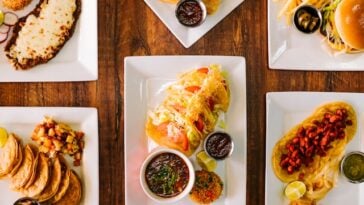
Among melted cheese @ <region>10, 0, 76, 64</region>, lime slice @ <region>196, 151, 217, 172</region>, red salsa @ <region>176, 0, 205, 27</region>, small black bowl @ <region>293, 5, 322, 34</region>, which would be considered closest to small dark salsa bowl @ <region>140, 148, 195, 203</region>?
lime slice @ <region>196, 151, 217, 172</region>

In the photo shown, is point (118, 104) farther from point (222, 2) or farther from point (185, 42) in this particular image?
point (222, 2)

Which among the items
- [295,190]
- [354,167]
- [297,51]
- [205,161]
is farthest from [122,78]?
[354,167]

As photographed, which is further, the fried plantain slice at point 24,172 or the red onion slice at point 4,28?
the red onion slice at point 4,28

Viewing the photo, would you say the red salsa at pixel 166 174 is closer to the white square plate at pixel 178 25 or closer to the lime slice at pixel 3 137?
the white square plate at pixel 178 25

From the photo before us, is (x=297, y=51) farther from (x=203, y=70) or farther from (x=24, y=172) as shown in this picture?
(x=24, y=172)

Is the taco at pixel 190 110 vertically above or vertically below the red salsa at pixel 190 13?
below

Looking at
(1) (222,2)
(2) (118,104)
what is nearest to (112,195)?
(2) (118,104)

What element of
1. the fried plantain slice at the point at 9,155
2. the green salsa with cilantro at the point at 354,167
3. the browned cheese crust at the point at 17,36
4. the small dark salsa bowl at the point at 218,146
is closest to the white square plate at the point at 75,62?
the browned cheese crust at the point at 17,36
